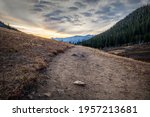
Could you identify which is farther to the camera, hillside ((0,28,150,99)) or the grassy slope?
hillside ((0,28,150,99))

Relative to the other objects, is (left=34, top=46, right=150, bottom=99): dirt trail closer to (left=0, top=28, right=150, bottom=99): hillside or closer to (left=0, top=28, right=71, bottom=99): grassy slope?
(left=0, top=28, right=150, bottom=99): hillside

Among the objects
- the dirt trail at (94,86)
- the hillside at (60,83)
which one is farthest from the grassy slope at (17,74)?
the dirt trail at (94,86)

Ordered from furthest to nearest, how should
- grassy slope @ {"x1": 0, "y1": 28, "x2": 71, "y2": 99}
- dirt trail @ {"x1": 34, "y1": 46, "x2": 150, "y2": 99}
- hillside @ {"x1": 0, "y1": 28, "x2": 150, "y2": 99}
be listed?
dirt trail @ {"x1": 34, "y1": 46, "x2": 150, "y2": 99} → hillside @ {"x1": 0, "y1": 28, "x2": 150, "y2": 99} → grassy slope @ {"x1": 0, "y1": 28, "x2": 71, "y2": 99}

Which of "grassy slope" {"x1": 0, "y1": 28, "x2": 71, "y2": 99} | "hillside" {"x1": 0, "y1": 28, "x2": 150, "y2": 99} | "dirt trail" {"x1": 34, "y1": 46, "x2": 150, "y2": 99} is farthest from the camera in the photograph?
"dirt trail" {"x1": 34, "y1": 46, "x2": 150, "y2": 99}

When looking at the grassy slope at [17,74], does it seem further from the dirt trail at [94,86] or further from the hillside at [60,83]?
the dirt trail at [94,86]

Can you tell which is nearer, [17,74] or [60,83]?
[60,83]

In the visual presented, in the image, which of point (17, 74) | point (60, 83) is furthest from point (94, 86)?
point (17, 74)

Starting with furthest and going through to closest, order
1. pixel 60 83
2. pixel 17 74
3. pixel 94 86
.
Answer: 1. pixel 17 74
2. pixel 94 86
3. pixel 60 83

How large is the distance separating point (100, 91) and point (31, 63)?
7.27m

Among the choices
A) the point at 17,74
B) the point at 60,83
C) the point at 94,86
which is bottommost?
the point at 94,86

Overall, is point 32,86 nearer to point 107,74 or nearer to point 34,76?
point 34,76

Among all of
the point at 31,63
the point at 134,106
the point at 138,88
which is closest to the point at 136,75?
the point at 138,88

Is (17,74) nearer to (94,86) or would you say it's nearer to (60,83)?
(60,83)

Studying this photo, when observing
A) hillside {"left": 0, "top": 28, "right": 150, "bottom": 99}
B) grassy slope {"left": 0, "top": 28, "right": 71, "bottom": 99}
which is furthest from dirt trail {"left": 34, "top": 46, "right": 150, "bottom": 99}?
Answer: grassy slope {"left": 0, "top": 28, "right": 71, "bottom": 99}
